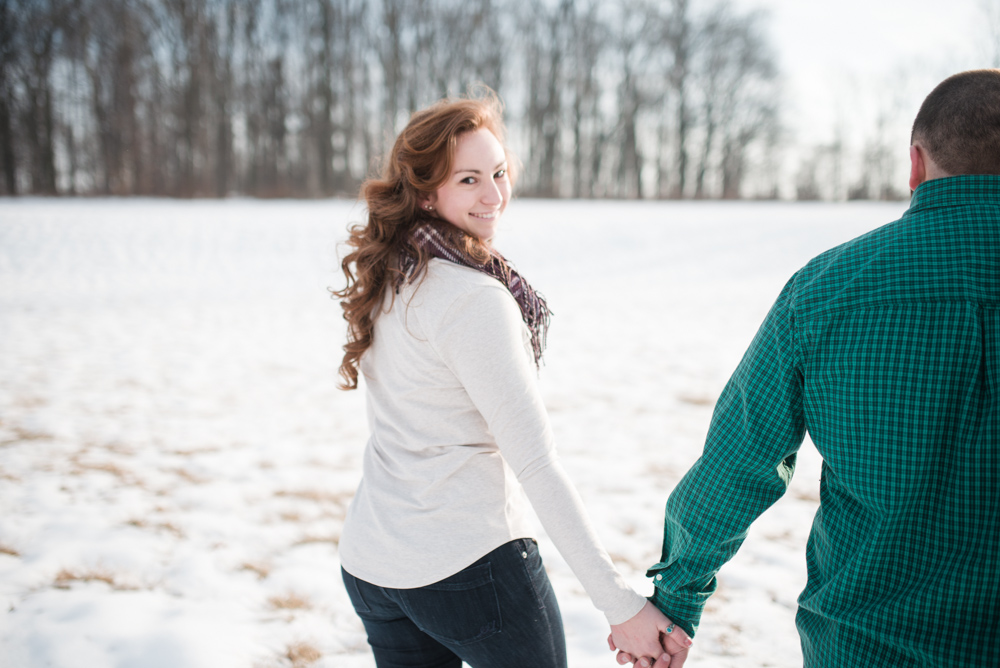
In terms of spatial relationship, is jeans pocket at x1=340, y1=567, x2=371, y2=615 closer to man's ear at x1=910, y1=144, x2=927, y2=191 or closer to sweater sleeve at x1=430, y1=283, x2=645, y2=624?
sweater sleeve at x1=430, y1=283, x2=645, y2=624

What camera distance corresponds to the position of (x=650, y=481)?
4.02m

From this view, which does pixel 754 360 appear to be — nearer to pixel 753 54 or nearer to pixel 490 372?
pixel 490 372

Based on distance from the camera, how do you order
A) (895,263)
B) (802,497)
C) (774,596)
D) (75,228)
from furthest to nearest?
(75,228), (802,497), (774,596), (895,263)

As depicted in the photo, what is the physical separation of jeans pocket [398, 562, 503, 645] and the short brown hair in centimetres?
114

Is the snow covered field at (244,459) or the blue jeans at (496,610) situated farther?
the snow covered field at (244,459)

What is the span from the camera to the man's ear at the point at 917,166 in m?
1.13

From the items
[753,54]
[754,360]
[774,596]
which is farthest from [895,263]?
[753,54]

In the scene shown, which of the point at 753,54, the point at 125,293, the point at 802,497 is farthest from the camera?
the point at 753,54

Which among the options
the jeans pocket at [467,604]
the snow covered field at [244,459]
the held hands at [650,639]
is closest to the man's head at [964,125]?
the held hands at [650,639]

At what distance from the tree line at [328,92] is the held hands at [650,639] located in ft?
59.6

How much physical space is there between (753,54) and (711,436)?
3488 centimetres

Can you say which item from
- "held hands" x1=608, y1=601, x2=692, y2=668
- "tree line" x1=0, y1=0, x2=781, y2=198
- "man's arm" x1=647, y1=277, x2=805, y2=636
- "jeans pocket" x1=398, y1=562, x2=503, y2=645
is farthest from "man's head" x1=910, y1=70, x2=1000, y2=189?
"tree line" x1=0, y1=0, x2=781, y2=198

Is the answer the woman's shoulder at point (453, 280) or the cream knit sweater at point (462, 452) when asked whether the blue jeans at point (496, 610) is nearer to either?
the cream knit sweater at point (462, 452)

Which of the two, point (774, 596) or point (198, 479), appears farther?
point (198, 479)
